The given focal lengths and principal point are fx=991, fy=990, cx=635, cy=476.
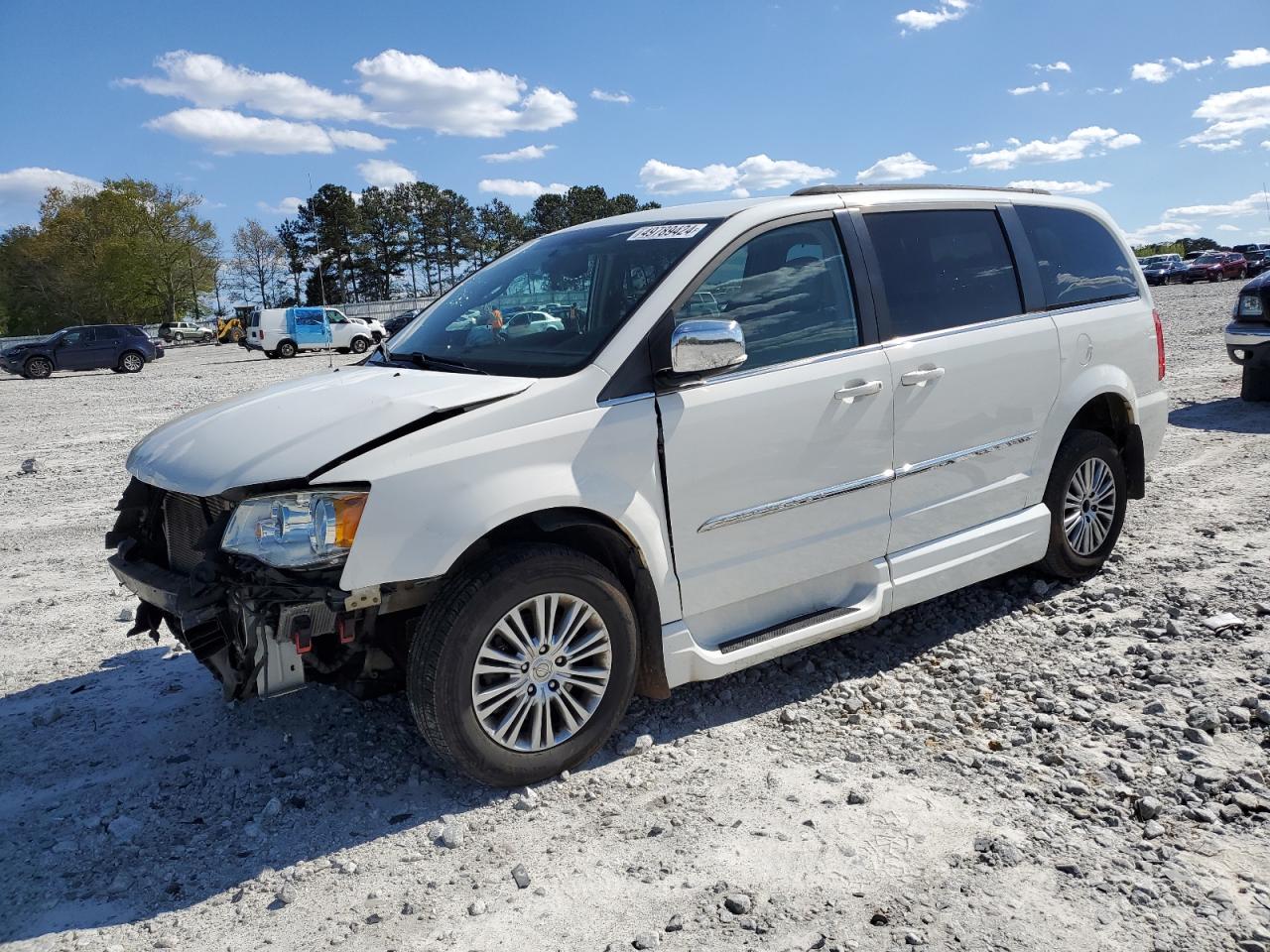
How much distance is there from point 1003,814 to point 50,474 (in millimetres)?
10305

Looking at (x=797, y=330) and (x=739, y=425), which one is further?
(x=797, y=330)

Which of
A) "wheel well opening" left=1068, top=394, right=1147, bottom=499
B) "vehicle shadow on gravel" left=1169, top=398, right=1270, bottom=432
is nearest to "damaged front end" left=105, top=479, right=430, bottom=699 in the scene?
"wheel well opening" left=1068, top=394, right=1147, bottom=499

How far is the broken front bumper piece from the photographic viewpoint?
3.12m

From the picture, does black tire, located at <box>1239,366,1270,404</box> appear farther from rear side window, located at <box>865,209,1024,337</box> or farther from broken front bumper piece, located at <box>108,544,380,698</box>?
broken front bumper piece, located at <box>108,544,380,698</box>

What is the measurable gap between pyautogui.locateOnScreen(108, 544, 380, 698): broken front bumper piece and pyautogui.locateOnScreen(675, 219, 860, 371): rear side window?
1.60m

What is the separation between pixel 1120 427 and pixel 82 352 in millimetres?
32373

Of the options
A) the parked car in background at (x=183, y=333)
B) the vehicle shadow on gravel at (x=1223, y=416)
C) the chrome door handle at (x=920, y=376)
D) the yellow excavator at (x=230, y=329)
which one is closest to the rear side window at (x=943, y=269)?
the chrome door handle at (x=920, y=376)

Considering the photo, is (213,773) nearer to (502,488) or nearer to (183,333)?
(502,488)

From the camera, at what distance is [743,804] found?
3369 mm

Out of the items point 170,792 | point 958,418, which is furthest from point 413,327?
point 958,418

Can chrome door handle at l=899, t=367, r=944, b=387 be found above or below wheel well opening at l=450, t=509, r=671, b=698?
above

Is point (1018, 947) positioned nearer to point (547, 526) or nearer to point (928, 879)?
point (928, 879)

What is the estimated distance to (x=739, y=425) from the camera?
146 inches

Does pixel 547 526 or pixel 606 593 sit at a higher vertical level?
pixel 547 526
